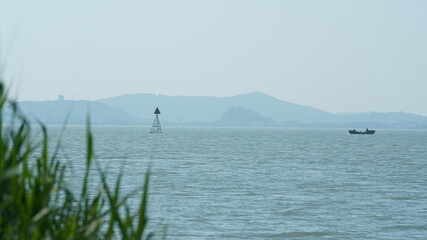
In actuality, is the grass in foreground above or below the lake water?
above

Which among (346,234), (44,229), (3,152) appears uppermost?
(3,152)

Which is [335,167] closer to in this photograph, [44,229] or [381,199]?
[381,199]

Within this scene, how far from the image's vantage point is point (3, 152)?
5.41m

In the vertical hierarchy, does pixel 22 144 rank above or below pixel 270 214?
above

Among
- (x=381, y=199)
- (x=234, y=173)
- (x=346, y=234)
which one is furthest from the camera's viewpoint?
(x=234, y=173)

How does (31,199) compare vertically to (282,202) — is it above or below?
above

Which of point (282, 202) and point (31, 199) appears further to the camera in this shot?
point (282, 202)

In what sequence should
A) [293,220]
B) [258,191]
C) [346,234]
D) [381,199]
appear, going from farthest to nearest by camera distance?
[258,191], [381,199], [293,220], [346,234]

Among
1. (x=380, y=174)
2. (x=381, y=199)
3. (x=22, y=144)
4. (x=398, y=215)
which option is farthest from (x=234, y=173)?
(x=22, y=144)

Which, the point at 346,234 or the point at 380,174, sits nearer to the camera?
the point at 346,234

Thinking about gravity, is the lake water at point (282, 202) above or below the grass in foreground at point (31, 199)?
below

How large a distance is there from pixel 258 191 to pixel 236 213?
9910mm

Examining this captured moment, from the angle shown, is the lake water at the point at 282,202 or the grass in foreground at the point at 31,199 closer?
the grass in foreground at the point at 31,199

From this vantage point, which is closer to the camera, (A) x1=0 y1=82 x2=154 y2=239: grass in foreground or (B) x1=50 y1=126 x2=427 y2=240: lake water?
(A) x1=0 y1=82 x2=154 y2=239: grass in foreground
